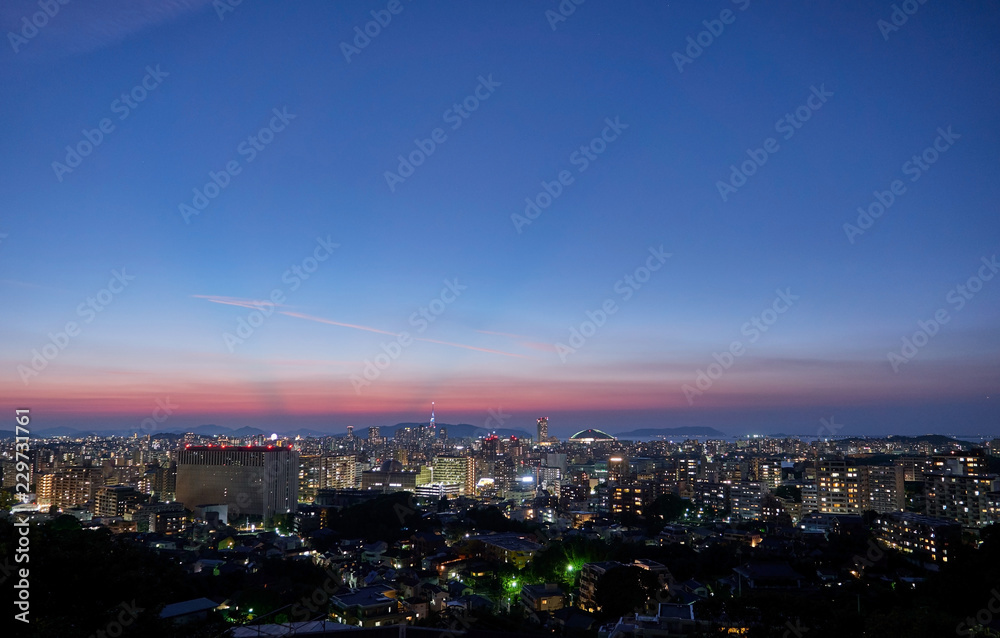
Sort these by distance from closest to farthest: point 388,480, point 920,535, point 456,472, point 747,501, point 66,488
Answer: point 920,535
point 747,501
point 66,488
point 388,480
point 456,472

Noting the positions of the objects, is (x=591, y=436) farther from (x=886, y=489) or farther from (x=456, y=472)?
(x=886, y=489)

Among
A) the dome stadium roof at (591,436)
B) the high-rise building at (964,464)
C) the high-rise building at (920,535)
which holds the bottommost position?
the dome stadium roof at (591,436)

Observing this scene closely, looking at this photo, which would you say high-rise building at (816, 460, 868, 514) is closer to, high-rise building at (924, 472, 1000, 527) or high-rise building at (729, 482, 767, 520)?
high-rise building at (729, 482, 767, 520)

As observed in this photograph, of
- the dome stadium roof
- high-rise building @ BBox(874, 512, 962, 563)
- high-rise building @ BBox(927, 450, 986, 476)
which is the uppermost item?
high-rise building @ BBox(927, 450, 986, 476)

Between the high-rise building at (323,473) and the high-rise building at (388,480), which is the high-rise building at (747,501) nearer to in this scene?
the high-rise building at (388,480)

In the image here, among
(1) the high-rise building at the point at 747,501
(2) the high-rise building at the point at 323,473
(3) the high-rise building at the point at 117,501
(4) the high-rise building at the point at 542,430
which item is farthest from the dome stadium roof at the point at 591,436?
(3) the high-rise building at the point at 117,501

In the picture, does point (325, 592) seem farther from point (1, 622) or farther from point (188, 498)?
point (188, 498)

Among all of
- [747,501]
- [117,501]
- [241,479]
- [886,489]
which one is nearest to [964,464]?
[886,489]

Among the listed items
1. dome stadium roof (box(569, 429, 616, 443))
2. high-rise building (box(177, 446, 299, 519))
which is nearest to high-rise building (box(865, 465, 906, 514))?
high-rise building (box(177, 446, 299, 519))
